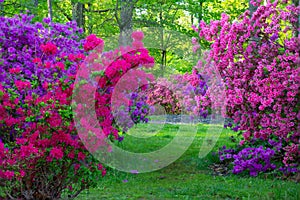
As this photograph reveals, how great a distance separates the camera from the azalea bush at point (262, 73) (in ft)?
25.7

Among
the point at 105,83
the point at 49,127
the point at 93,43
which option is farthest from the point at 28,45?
the point at 49,127

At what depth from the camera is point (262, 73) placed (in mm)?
8031

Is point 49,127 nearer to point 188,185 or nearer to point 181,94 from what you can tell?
point 188,185

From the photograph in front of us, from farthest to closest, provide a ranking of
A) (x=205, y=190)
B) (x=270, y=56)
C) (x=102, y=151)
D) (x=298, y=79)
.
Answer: (x=270, y=56) → (x=298, y=79) → (x=205, y=190) → (x=102, y=151)

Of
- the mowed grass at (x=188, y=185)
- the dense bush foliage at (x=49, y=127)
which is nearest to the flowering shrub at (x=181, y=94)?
the mowed grass at (x=188, y=185)

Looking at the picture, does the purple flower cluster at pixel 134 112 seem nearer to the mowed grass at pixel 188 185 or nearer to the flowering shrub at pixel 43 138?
the mowed grass at pixel 188 185

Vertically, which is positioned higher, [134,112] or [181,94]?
[134,112]

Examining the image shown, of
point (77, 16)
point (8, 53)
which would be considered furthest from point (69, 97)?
point (77, 16)

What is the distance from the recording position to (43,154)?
197 inches

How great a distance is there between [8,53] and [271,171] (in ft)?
17.0

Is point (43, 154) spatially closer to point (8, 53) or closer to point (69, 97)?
point (69, 97)

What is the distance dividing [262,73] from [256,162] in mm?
1713

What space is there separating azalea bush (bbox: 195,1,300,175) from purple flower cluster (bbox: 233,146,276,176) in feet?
0.09

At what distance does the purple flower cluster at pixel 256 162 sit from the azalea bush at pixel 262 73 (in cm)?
3
